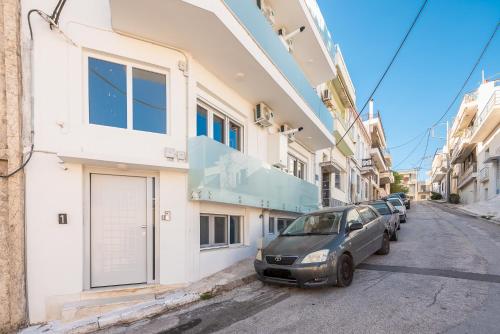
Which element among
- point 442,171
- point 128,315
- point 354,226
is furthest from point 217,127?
point 442,171

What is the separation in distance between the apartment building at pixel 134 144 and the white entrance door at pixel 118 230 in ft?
0.06

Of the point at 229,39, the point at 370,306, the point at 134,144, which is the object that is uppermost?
the point at 229,39

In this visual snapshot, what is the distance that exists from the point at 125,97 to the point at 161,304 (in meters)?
4.00

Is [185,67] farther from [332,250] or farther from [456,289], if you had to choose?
[456,289]

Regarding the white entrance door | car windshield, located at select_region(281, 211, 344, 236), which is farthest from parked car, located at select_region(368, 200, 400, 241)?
the white entrance door

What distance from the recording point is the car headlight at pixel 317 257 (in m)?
5.04

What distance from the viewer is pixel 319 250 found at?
5145 millimetres

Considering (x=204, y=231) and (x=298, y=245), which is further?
(x=204, y=231)

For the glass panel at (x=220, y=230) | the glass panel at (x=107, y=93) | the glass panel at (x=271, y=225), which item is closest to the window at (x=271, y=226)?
the glass panel at (x=271, y=225)

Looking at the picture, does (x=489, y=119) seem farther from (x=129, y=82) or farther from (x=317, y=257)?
(x=129, y=82)

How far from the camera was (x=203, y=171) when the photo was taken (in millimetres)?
5914

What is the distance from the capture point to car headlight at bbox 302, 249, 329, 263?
16.5 feet

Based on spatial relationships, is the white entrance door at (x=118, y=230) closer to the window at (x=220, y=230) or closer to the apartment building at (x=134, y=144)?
the apartment building at (x=134, y=144)

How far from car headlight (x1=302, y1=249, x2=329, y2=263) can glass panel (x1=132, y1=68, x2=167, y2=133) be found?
387 centimetres
